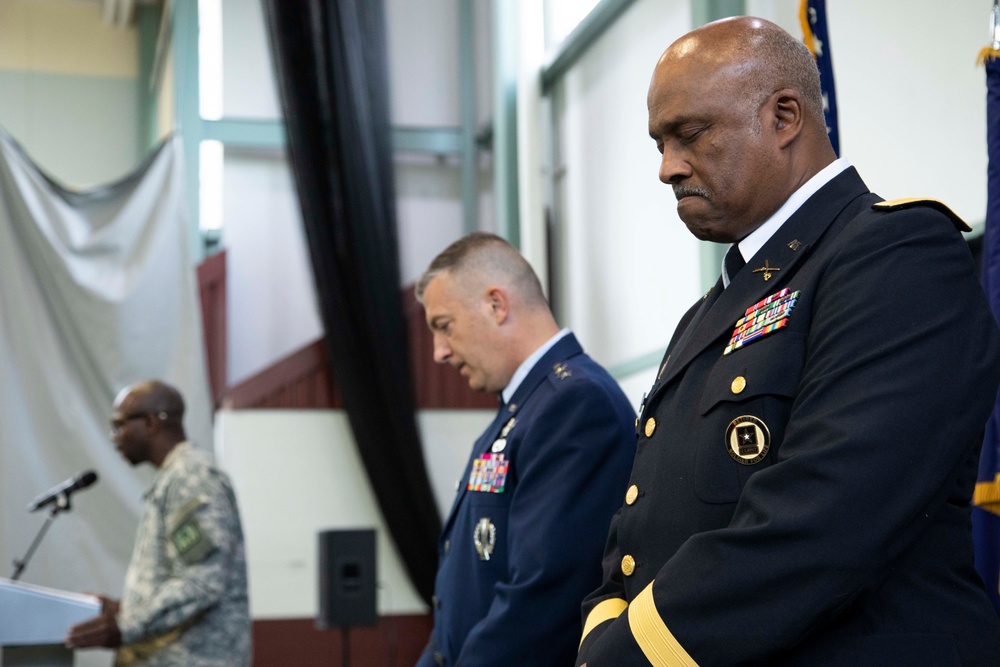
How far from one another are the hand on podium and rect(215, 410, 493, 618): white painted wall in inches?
62.9

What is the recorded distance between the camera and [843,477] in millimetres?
1173

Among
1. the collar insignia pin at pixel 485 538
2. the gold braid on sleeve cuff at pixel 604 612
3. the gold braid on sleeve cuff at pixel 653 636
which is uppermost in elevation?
the gold braid on sleeve cuff at pixel 653 636

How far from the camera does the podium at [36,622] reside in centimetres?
372

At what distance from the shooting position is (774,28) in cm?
152

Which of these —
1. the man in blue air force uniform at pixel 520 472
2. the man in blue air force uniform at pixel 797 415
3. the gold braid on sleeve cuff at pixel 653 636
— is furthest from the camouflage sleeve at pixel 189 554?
the gold braid on sleeve cuff at pixel 653 636

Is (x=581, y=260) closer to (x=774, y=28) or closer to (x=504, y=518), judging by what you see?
(x=504, y=518)

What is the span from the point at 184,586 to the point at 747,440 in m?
2.77

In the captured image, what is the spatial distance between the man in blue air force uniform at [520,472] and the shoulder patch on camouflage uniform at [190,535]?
1311 millimetres

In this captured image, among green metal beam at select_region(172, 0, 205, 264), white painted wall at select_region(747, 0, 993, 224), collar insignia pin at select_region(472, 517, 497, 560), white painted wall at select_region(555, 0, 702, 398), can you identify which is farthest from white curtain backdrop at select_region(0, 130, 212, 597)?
white painted wall at select_region(747, 0, 993, 224)

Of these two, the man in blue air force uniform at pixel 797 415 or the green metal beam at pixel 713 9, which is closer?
the man in blue air force uniform at pixel 797 415

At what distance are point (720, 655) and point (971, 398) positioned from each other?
380 mm

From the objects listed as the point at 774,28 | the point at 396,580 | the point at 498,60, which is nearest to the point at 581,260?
the point at 498,60

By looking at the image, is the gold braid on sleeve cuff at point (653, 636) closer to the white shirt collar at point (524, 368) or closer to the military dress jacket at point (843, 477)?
the military dress jacket at point (843, 477)

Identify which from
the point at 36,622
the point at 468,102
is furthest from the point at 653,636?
the point at 468,102
